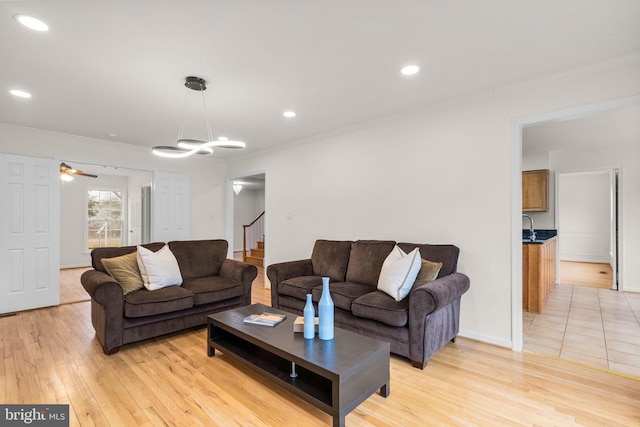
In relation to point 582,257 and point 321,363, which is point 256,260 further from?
point 582,257

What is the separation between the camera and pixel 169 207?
5625 mm

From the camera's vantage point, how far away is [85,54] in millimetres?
2359

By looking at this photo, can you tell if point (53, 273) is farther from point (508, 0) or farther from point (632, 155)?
point (632, 155)

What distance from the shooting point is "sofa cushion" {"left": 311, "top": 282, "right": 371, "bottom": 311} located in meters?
2.93

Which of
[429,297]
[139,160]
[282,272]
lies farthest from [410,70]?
[139,160]

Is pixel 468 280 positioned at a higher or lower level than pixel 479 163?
lower

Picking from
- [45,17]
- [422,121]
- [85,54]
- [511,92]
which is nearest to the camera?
[45,17]

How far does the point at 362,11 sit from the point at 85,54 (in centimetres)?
208

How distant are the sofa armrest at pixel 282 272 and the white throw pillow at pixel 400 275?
1225mm

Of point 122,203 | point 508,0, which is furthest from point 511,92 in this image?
point 122,203

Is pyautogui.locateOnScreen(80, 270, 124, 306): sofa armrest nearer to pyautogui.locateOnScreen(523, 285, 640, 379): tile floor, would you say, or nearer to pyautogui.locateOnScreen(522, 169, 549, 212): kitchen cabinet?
pyautogui.locateOnScreen(523, 285, 640, 379): tile floor

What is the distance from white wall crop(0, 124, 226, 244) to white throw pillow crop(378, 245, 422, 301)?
4.34 meters

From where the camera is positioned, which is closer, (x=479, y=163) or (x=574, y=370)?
(x=574, y=370)

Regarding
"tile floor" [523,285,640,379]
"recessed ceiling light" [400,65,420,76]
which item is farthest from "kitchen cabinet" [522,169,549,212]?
"recessed ceiling light" [400,65,420,76]
